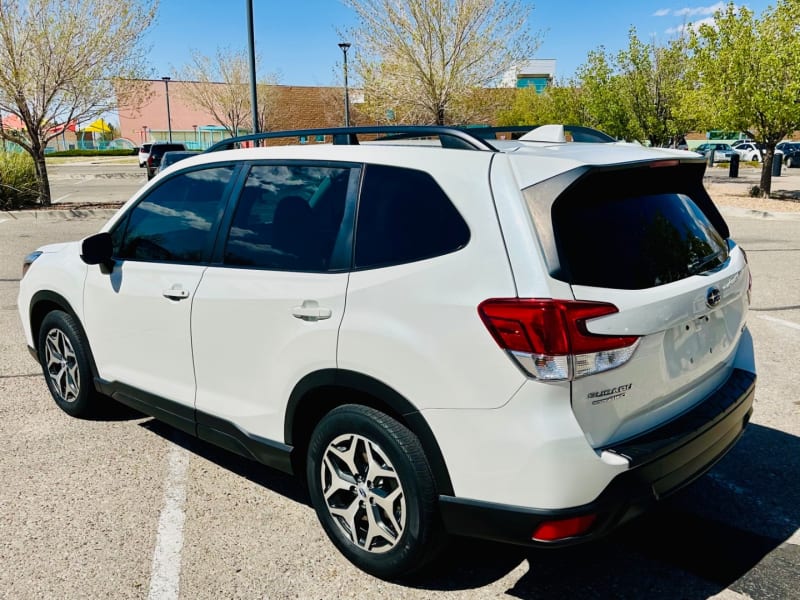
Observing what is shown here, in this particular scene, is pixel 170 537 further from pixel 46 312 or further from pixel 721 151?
pixel 721 151

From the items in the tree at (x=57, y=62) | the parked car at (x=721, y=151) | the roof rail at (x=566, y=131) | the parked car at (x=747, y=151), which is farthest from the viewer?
the parked car at (x=721, y=151)

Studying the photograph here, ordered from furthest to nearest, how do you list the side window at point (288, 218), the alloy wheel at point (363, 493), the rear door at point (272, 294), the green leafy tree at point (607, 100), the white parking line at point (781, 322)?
the green leafy tree at point (607, 100), the white parking line at point (781, 322), the side window at point (288, 218), the rear door at point (272, 294), the alloy wheel at point (363, 493)

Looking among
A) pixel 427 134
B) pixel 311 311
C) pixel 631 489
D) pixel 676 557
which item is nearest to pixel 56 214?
pixel 311 311

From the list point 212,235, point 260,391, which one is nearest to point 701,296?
point 260,391

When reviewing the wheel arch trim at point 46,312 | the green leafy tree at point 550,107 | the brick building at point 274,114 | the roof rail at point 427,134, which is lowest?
the wheel arch trim at point 46,312

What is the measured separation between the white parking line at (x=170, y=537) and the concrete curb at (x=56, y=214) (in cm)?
1479

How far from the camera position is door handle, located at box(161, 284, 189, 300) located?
3382 millimetres

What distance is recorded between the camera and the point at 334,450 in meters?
2.88

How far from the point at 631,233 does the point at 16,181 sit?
62.0 ft

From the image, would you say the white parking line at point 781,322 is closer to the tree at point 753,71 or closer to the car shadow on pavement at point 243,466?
the car shadow on pavement at point 243,466

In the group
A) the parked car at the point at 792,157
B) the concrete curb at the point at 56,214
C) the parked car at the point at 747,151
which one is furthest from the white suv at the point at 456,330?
the parked car at the point at 747,151

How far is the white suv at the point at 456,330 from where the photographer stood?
2312mm

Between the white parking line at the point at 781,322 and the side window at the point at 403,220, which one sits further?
the white parking line at the point at 781,322

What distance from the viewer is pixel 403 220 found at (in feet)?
8.82
